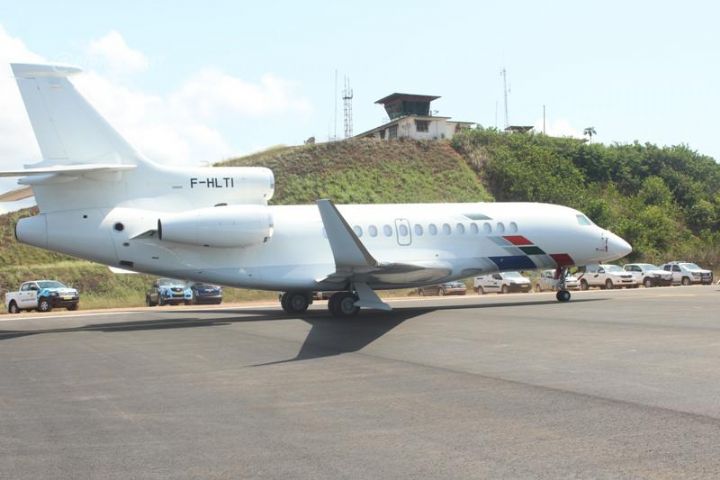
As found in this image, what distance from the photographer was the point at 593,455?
20.3 feet

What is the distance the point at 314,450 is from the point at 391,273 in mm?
14585

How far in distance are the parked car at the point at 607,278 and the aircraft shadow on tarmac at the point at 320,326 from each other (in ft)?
60.3

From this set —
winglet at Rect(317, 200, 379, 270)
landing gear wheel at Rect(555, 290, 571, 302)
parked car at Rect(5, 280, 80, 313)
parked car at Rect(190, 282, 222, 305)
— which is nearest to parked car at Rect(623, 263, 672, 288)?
landing gear wheel at Rect(555, 290, 571, 302)

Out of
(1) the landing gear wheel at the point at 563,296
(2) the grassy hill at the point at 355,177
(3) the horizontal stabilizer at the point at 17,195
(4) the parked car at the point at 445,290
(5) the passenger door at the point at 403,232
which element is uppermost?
(2) the grassy hill at the point at 355,177

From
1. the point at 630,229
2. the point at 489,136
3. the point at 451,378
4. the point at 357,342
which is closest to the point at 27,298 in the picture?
the point at 357,342

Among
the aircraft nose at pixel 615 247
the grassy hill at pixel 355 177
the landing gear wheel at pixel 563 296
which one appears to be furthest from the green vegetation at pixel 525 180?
the landing gear wheel at pixel 563 296

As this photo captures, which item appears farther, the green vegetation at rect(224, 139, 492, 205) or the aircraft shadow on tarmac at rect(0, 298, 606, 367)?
the green vegetation at rect(224, 139, 492, 205)

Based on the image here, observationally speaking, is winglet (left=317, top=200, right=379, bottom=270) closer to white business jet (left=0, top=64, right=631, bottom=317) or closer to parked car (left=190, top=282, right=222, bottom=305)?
white business jet (left=0, top=64, right=631, bottom=317)

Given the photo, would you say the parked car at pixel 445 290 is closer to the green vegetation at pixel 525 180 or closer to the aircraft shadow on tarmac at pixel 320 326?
the aircraft shadow on tarmac at pixel 320 326

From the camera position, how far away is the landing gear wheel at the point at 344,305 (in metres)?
22.0

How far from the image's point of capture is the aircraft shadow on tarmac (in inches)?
592

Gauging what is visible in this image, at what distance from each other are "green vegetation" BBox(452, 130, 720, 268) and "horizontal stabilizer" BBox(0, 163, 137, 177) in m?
48.1

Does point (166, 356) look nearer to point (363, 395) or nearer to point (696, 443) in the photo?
point (363, 395)

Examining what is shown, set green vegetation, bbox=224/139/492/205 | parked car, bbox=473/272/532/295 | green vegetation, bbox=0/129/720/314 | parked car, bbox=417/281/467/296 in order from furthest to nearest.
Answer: green vegetation, bbox=224/139/492/205 < green vegetation, bbox=0/129/720/314 < parked car, bbox=473/272/532/295 < parked car, bbox=417/281/467/296
